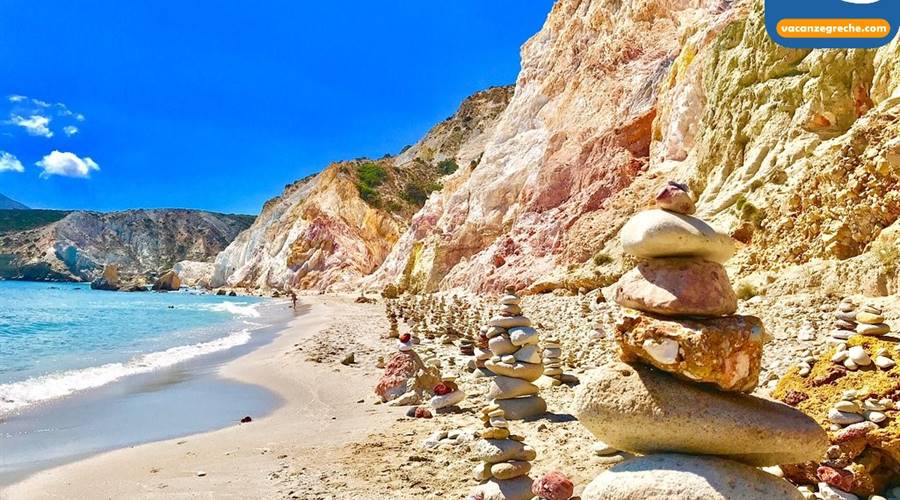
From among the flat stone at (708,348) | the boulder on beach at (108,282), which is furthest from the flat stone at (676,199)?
the boulder on beach at (108,282)

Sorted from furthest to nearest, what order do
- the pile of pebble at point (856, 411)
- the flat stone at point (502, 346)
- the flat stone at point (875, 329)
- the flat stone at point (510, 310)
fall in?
the flat stone at point (510, 310) → the flat stone at point (502, 346) → the flat stone at point (875, 329) → the pile of pebble at point (856, 411)

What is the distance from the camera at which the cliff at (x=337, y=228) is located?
65500 mm

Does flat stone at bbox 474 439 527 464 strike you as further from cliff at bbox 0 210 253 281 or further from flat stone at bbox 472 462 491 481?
cliff at bbox 0 210 253 281

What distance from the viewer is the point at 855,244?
40.1 ft

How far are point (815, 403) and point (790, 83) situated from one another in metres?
16.7

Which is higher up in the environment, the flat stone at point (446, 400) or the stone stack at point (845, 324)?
the stone stack at point (845, 324)

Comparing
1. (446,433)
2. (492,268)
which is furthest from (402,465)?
(492,268)

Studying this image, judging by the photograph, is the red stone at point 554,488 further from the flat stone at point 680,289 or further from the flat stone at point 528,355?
the flat stone at point 528,355

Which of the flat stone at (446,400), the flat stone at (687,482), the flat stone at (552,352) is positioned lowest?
the flat stone at (446,400)

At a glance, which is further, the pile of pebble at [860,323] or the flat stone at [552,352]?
the flat stone at [552,352]

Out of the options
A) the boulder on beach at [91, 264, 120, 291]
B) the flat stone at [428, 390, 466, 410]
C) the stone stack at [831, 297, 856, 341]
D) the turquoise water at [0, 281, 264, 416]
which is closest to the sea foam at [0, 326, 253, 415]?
the turquoise water at [0, 281, 264, 416]

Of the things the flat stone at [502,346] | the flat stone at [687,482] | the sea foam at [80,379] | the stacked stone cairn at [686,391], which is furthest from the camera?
the sea foam at [80,379]

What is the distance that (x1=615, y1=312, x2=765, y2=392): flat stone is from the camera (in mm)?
3848

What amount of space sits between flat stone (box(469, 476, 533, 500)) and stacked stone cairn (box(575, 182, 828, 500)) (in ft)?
2.89
